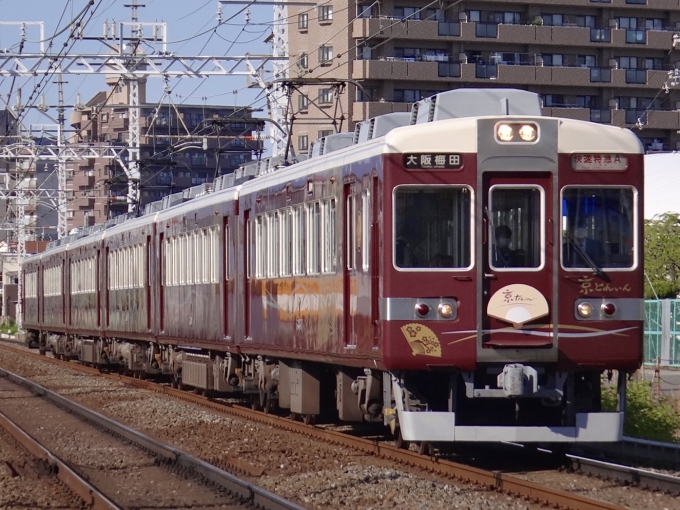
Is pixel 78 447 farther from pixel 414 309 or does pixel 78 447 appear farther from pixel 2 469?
pixel 414 309

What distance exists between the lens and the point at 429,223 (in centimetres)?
1006

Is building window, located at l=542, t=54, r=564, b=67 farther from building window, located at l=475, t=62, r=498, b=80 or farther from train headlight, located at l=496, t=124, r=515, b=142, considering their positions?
train headlight, located at l=496, t=124, r=515, b=142

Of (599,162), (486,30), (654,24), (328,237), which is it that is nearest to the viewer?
(599,162)

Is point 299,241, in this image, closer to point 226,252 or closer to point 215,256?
point 226,252

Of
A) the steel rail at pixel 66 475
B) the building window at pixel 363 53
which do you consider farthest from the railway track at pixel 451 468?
the building window at pixel 363 53

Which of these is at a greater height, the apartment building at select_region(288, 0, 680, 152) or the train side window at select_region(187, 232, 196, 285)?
the apartment building at select_region(288, 0, 680, 152)

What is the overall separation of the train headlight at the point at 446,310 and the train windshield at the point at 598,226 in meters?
0.99

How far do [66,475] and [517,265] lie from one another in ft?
12.7

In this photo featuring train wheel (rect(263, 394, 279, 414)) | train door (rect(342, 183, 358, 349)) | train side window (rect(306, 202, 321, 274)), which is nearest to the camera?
train door (rect(342, 183, 358, 349))

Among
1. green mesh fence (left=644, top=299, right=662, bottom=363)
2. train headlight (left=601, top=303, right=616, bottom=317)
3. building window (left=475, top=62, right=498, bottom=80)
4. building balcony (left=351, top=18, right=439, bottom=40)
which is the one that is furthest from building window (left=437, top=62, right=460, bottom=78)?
train headlight (left=601, top=303, right=616, bottom=317)

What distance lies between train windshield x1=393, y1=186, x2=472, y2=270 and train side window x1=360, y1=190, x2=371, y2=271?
1.72 feet

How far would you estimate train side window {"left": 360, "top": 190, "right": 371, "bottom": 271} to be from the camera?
10.6 metres

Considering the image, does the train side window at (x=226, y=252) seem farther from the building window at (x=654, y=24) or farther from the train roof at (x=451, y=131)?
the building window at (x=654, y=24)

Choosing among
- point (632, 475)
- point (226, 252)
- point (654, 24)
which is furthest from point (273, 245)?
point (654, 24)
